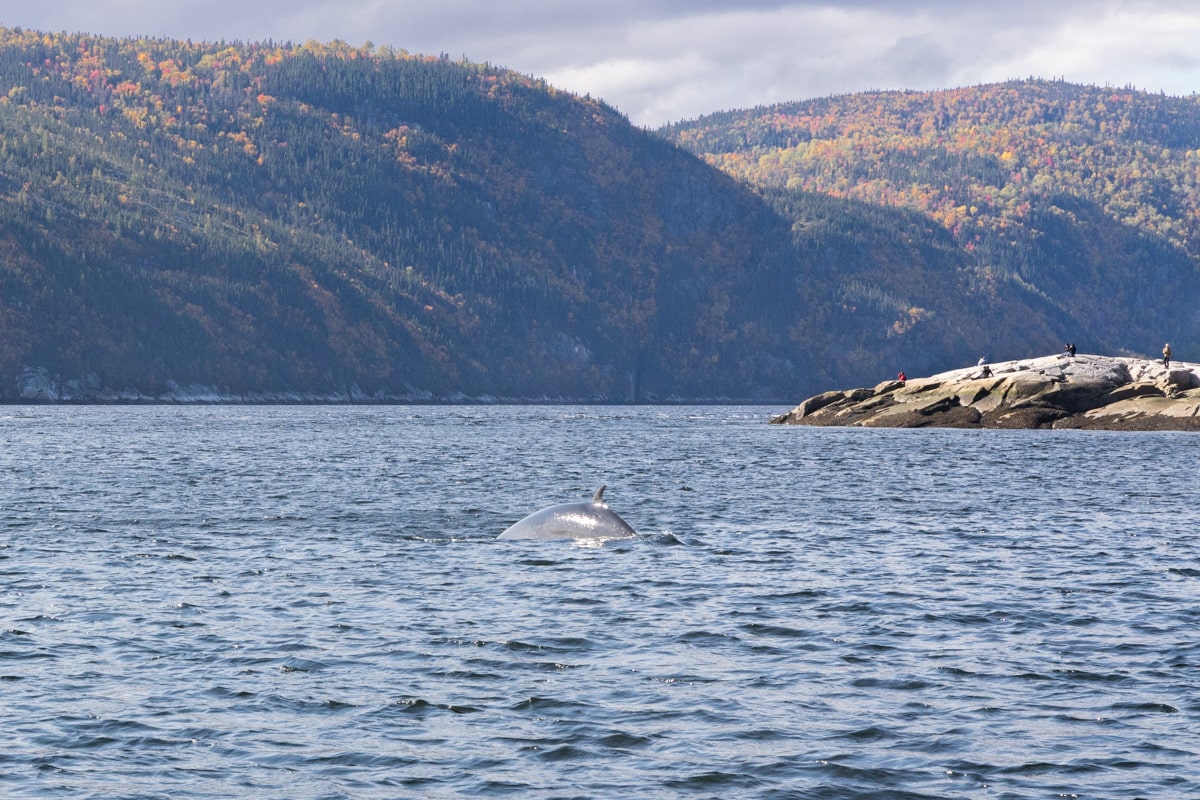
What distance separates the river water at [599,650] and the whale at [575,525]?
0.94m

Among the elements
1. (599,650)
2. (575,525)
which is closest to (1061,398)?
(575,525)

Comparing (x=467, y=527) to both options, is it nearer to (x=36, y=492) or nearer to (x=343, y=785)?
(x=36, y=492)

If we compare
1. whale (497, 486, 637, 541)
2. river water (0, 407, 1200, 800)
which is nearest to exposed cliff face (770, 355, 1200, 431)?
river water (0, 407, 1200, 800)

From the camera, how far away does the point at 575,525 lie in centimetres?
3603

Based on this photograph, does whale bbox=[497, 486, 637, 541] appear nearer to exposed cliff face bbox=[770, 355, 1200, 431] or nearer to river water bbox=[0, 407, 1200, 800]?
river water bbox=[0, 407, 1200, 800]

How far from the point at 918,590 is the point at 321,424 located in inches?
4511

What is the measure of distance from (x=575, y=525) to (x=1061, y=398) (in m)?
81.5

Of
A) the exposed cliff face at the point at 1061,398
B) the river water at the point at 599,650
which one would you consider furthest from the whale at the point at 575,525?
the exposed cliff face at the point at 1061,398

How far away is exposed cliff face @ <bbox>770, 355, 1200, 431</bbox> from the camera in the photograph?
105875 mm

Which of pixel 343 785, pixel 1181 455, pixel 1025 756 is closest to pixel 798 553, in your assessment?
pixel 1025 756

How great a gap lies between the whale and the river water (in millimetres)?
941

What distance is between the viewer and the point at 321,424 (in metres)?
139

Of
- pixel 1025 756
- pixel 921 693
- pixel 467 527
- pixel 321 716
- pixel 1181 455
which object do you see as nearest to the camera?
pixel 1025 756

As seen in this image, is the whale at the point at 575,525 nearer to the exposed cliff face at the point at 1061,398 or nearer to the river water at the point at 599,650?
the river water at the point at 599,650
